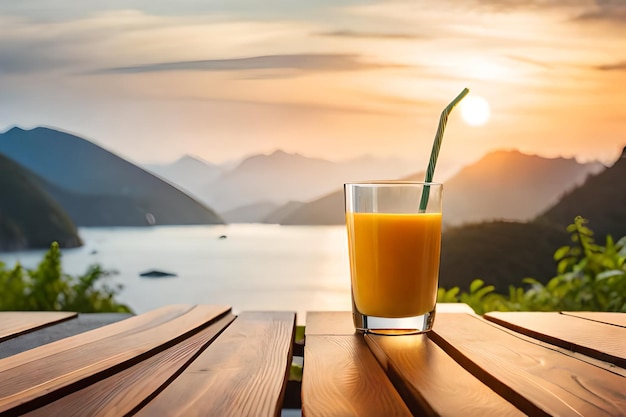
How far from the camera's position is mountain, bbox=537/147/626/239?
3127 mm

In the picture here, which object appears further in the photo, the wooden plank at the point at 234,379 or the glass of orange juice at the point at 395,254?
the glass of orange juice at the point at 395,254

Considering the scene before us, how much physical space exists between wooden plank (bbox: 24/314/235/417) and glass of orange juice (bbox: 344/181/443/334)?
1.14 ft

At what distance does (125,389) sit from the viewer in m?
0.88

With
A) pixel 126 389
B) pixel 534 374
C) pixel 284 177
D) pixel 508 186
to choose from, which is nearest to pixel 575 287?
pixel 508 186

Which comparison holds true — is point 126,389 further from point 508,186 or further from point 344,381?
point 508,186

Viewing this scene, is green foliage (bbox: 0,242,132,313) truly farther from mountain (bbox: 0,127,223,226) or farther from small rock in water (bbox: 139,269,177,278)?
mountain (bbox: 0,127,223,226)

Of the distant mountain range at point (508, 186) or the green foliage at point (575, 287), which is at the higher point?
the distant mountain range at point (508, 186)

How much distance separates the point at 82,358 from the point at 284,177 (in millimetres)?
2160

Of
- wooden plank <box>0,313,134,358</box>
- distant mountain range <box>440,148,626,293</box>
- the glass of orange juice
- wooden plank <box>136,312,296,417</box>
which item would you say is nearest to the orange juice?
the glass of orange juice

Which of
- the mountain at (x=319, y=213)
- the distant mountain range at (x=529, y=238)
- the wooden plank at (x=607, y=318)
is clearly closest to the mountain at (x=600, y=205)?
the distant mountain range at (x=529, y=238)

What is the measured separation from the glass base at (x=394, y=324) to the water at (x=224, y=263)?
5.67 ft

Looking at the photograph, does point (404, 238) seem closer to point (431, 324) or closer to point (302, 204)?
point (431, 324)

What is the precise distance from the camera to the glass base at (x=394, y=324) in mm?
1281

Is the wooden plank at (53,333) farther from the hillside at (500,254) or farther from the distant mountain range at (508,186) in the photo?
the hillside at (500,254)
